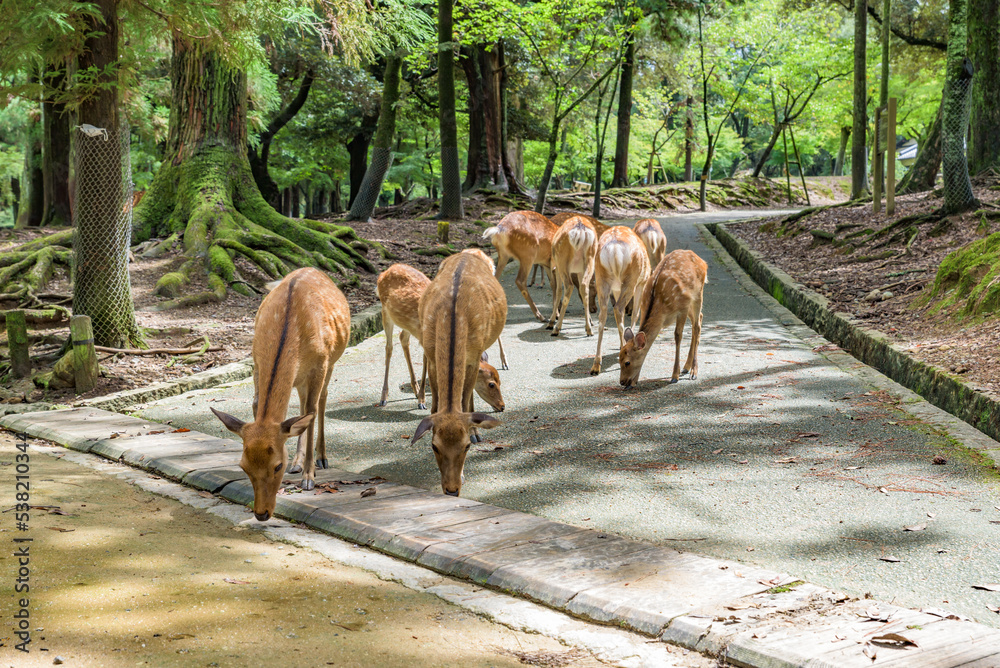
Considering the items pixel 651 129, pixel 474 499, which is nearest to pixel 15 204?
pixel 651 129

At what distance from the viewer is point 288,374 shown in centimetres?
539

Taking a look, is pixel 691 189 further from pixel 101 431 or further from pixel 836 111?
pixel 101 431

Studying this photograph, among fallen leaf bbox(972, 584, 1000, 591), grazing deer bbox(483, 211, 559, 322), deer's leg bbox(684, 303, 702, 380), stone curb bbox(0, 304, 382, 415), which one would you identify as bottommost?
fallen leaf bbox(972, 584, 1000, 591)

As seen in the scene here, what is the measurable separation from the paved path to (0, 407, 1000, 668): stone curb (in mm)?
365

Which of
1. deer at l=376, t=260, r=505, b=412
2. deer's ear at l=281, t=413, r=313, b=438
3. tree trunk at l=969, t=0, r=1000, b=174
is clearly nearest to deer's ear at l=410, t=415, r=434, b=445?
deer's ear at l=281, t=413, r=313, b=438

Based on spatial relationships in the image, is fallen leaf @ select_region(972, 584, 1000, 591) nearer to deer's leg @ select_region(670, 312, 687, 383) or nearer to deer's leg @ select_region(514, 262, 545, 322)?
deer's leg @ select_region(670, 312, 687, 383)

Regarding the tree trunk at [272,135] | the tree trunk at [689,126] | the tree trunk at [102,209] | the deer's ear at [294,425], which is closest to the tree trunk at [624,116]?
the tree trunk at [689,126]

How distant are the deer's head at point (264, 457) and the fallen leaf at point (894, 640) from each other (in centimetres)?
322

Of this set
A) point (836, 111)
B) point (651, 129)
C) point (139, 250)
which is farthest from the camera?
point (651, 129)

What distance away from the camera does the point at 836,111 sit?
44594 millimetres

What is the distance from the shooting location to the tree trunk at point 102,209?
32.0 ft

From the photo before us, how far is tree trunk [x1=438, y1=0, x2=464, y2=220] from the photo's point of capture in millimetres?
21594

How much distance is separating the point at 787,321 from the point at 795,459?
21.2 feet

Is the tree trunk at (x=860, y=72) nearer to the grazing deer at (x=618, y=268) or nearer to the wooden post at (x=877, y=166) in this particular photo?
the wooden post at (x=877, y=166)
